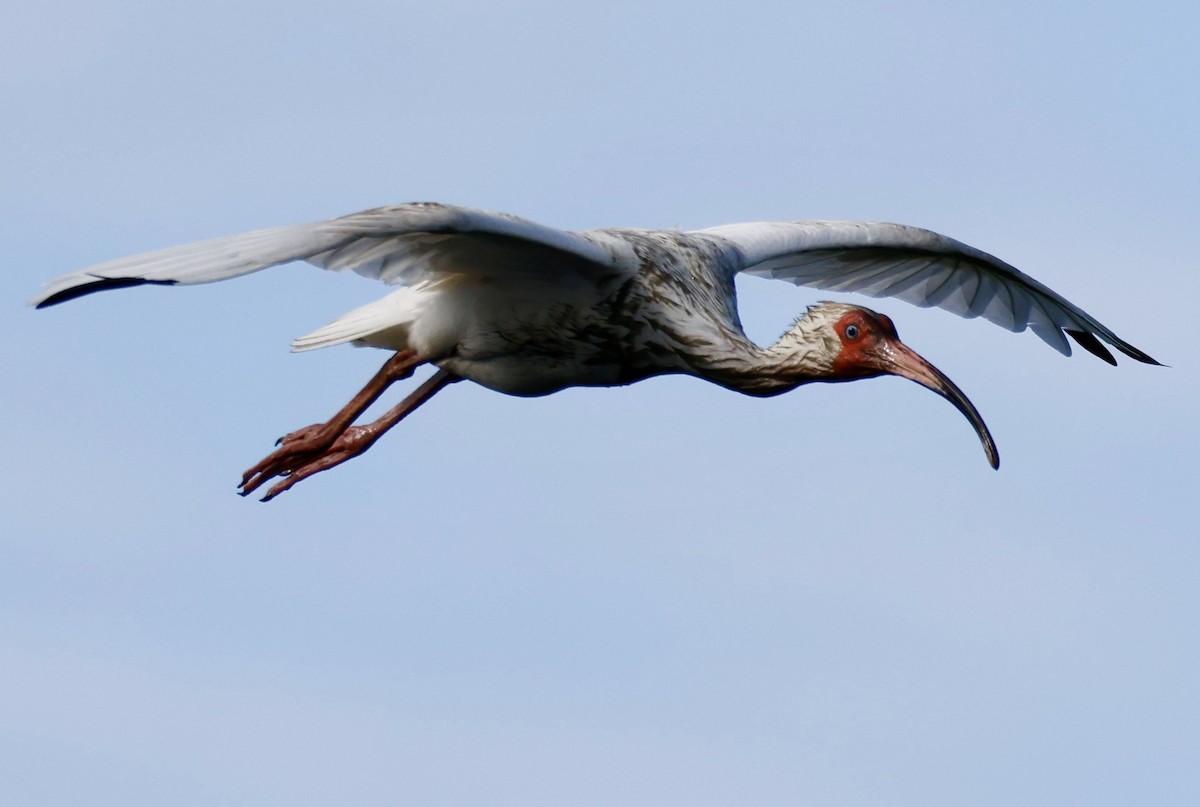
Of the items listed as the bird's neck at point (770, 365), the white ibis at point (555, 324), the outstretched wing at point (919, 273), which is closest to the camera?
the white ibis at point (555, 324)

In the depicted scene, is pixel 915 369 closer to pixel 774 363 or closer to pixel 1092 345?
pixel 774 363

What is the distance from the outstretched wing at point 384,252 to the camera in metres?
9.76

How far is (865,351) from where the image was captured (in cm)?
1277

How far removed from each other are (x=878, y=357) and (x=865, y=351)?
88 millimetres

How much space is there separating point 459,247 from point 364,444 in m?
2.08

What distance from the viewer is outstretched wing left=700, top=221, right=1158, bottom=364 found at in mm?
14930

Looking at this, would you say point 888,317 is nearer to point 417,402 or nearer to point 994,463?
point 994,463

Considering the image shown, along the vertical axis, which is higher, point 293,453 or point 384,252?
point 384,252

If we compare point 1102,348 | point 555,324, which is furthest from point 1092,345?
point 555,324

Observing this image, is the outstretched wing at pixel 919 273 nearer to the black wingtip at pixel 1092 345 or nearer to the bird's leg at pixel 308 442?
the black wingtip at pixel 1092 345

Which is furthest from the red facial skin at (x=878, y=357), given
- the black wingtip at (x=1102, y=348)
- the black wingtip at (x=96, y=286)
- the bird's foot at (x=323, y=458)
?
the black wingtip at (x=96, y=286)

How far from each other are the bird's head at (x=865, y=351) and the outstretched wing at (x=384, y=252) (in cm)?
136

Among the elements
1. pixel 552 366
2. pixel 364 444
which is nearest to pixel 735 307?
pixel 552 366

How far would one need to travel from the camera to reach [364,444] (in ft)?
44.9
